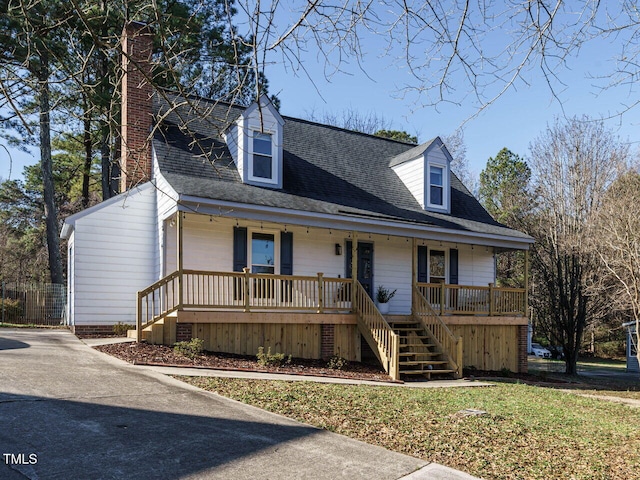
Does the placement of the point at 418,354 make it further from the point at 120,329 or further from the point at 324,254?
the point at 120,329

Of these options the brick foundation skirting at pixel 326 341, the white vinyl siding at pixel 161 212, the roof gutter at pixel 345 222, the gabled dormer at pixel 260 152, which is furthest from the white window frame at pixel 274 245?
the white vinyl siding at pixel 161 212

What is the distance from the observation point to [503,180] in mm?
39812

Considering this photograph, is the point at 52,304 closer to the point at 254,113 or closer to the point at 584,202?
the point at 254,113

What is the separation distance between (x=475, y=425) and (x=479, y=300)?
34.7ft

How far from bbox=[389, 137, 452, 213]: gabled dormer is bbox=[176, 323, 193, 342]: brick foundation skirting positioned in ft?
30.1

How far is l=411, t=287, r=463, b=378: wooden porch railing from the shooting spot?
13.4 meters

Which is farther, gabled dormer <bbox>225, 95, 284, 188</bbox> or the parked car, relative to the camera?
the parked car

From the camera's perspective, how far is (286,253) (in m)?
15.0

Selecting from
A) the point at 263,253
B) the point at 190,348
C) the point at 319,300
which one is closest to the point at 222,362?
the point at 190,348

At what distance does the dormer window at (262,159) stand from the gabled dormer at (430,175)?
5505 mm

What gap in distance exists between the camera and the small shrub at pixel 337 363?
12.8 m

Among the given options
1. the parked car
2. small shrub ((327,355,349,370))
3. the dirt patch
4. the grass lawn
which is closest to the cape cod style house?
the dirt patch

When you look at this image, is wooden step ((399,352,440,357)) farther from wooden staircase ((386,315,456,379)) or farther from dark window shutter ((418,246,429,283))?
dark window shutter ((418,246,429,283))

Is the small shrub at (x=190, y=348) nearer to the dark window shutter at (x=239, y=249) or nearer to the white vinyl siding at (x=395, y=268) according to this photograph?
the dark window shutter at (x=239, y=249)
